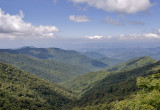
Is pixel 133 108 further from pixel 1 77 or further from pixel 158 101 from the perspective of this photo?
pixel 1 77

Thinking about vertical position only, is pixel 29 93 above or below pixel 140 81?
below

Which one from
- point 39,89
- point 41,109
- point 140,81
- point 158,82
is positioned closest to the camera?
point 158,82

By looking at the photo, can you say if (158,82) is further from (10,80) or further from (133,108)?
(10,80)

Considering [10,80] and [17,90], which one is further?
[10,80]

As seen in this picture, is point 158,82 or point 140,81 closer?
point 158,82

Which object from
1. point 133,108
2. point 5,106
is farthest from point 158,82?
point 5,106

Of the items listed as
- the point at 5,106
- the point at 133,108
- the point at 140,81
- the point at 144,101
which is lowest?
the point at 5,106

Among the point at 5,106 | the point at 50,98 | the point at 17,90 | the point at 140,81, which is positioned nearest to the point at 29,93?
the point at 17,90

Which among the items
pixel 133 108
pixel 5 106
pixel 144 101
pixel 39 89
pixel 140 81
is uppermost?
pixel 140 81

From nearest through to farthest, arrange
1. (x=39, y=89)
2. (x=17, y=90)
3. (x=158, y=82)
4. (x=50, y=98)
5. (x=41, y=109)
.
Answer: (x=158, y=82) < (x=41, y=109) < (x=17, y=90) < (x=50, y=98) < (x=39, y=89)
